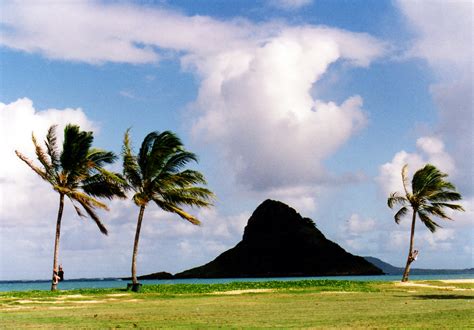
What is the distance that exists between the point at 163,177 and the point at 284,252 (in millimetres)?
147559

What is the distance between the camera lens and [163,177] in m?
44.1

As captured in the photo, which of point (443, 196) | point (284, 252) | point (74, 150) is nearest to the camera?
point (74, 150)

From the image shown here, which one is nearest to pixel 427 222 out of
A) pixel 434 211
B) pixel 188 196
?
pixel 434 211

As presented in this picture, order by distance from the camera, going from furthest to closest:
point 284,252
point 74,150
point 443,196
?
1. point 284,252
2. point 443,196
3. point 74,150

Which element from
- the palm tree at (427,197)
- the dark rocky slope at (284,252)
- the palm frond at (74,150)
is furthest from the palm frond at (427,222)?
the dark rocky slope at (284,252)

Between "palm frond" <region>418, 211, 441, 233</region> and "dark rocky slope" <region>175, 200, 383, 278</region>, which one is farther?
"dark rocky slope" <region>175, 200, 383, 278</region>

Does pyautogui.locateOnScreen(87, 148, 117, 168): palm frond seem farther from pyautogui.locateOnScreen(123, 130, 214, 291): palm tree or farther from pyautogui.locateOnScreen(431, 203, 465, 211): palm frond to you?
pyautogui.locateOnScreen(431, 203, 465, 211): palm frond

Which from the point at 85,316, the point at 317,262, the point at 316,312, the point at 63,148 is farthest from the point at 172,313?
the point at 317,262

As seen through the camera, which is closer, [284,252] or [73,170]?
[73,170]

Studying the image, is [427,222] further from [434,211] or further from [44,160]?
[44,160]

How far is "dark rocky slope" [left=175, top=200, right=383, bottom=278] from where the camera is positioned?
609ft

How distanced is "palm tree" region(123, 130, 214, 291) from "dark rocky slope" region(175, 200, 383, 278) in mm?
143860

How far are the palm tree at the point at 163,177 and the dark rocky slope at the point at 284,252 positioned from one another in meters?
144

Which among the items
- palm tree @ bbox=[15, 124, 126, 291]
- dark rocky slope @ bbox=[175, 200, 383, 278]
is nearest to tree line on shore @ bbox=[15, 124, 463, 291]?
palm tree @ bbox=[15, 124, 126, 291]
